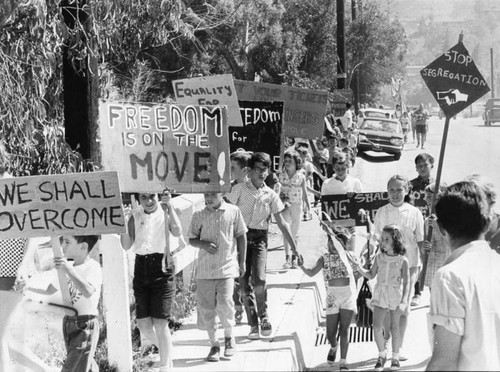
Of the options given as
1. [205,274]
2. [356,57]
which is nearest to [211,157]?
[205,274]

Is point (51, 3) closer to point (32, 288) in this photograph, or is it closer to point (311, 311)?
point (32, 288)

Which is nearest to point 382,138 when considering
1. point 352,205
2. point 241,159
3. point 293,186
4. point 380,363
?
point 293,186

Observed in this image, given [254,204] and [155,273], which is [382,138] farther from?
[155,273]

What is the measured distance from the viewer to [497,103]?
73375mm

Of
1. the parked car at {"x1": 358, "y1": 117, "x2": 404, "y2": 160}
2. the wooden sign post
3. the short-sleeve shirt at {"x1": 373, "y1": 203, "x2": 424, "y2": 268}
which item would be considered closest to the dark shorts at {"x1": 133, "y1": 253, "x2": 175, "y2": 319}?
the short-sleeve shirt at {"x1": 373, "y1": 203, "x2": 424, "y2": 268}

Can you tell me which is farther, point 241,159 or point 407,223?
point 407,223

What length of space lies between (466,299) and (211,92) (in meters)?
7.15

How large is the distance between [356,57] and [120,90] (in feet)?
115

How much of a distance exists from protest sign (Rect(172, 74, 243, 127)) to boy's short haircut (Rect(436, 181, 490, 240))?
6.26m

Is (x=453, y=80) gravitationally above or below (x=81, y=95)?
above

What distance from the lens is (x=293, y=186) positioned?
13.1m

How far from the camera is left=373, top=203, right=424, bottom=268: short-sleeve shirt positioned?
344 inches

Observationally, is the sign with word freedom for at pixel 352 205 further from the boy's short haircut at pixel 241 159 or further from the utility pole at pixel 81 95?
the utility pole at pixel 81 95

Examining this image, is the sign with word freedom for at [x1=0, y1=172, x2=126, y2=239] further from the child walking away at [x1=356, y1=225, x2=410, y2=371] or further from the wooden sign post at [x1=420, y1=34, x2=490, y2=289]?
the wooden sign post at [x1=420, y1=34, x2=490, y2=289]
